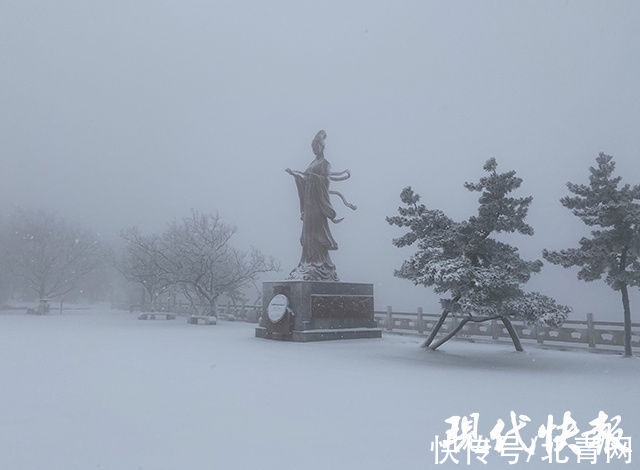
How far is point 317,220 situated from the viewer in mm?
16609

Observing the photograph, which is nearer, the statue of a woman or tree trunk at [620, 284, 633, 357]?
tree trunk at [620, 284, 633, 357]

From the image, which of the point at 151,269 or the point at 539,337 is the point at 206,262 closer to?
the point at 151,269

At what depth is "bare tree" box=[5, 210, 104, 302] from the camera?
1399 inches

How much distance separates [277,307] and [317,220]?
149 inches

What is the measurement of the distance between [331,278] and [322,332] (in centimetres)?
237

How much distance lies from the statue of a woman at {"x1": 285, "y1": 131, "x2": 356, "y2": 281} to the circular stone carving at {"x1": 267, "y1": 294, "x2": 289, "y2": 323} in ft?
4.19

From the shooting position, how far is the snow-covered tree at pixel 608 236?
1084cm

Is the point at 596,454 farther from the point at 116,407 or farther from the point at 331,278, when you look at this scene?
the point at 331,278

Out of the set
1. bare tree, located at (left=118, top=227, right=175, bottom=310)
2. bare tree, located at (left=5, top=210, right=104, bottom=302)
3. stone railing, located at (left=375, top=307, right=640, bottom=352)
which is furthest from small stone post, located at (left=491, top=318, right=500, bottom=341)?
bare tree, located at (left=5, top=210, right=104, bottom=302)

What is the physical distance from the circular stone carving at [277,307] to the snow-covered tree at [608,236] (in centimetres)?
801

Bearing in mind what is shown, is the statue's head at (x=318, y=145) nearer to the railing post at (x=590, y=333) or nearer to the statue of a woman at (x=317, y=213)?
the statue of a woman at (x=317, y=213)

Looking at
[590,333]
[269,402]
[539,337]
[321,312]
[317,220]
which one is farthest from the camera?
[317,220]

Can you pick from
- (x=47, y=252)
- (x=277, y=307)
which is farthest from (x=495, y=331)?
(x=47, y=252)

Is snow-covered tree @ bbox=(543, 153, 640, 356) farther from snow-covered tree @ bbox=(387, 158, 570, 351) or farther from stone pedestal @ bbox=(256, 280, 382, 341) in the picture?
stone pedestal @ bbox=(256, 280, 382, 341)
